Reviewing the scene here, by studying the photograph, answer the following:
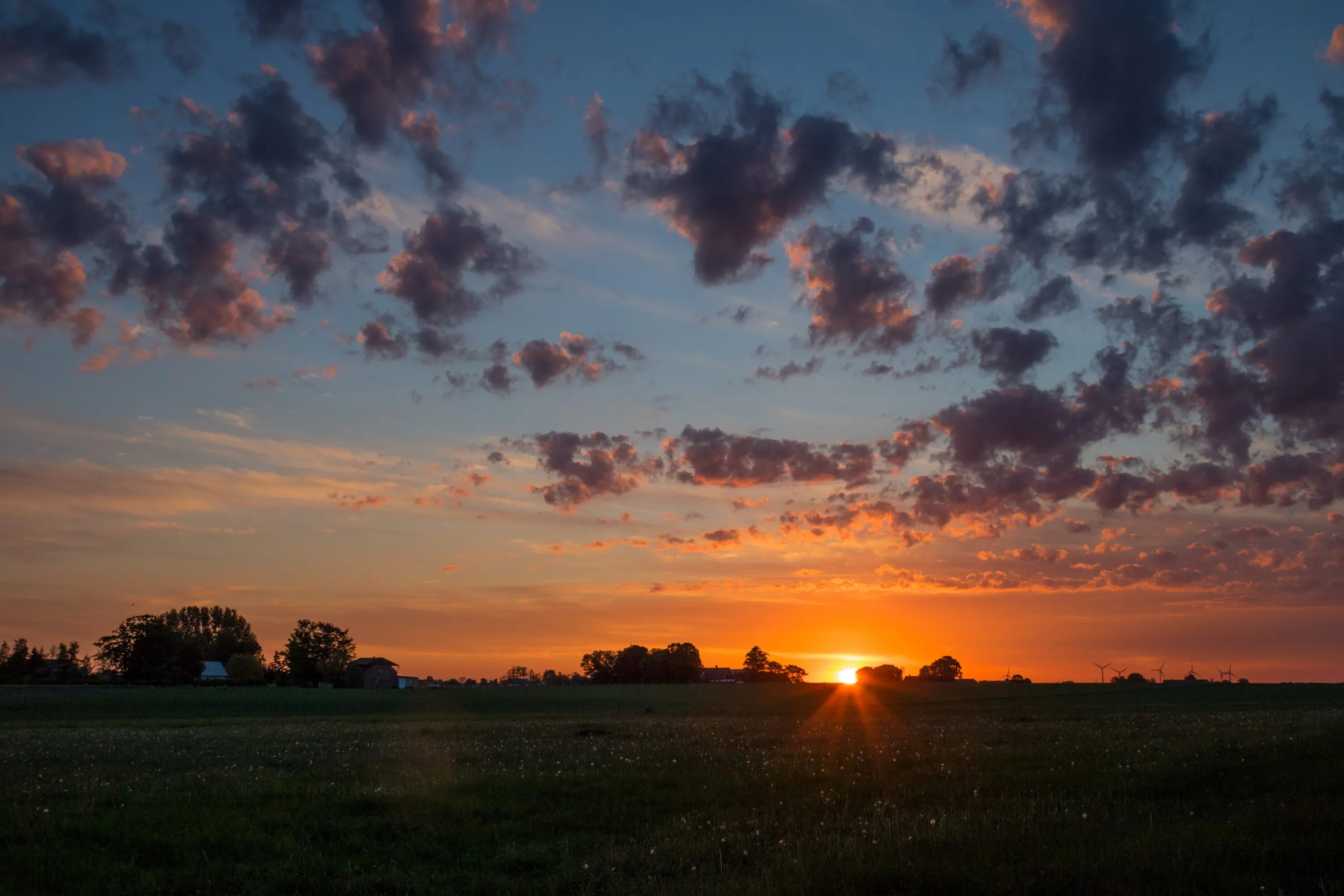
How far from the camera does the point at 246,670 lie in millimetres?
183625

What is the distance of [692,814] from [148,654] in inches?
7358

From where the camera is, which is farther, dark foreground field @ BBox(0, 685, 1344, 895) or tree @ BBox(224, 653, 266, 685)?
tree @ BBox(224, 653, 266, 685)

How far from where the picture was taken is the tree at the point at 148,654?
539 ft

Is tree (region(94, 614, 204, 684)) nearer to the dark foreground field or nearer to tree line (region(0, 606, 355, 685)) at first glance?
tree line (region(0, 606, 355, 685))

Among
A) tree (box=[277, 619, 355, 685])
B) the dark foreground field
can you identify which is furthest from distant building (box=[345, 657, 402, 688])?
the dark foreground field

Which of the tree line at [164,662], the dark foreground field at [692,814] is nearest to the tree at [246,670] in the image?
the tree line at [164,662]

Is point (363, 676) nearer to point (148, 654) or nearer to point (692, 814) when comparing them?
point (148, 654)

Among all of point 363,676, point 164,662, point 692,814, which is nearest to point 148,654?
point 164,662

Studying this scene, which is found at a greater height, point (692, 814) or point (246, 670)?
point (692, 814)

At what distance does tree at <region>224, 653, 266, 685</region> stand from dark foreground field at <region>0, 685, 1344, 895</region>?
172 meters

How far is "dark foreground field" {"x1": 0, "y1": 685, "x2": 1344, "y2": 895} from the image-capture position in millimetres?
10148

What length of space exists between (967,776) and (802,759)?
187 inches

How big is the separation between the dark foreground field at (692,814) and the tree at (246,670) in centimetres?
17220

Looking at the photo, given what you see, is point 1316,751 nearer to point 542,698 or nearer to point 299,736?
point 299,736
